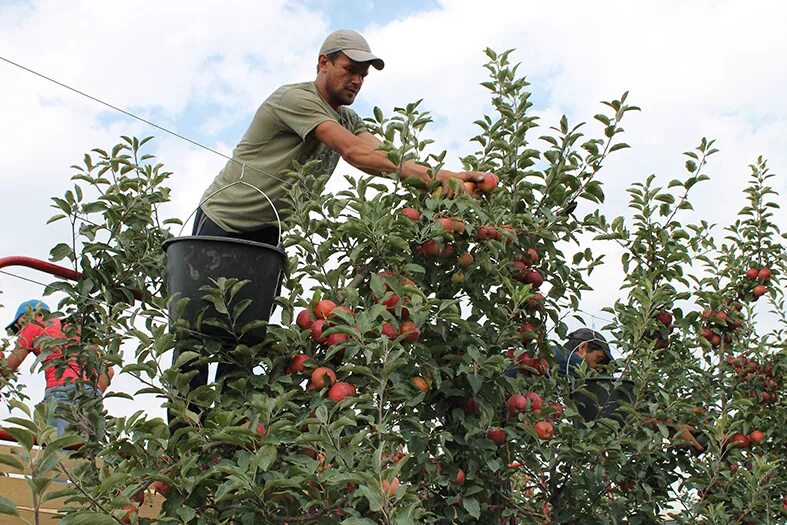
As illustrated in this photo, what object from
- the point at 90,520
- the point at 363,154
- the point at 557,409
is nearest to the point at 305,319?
the point at 363,154

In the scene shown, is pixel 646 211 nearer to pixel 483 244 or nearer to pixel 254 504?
pixel 483 244

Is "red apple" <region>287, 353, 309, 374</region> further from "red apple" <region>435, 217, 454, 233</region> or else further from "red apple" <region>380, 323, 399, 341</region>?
"red apple" <region>435, 217, 454, 233</region>

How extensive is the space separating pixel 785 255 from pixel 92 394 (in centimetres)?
411

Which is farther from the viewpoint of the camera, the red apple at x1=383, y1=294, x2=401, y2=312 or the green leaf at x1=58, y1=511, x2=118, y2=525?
the red apple at x1=383, y1=294, x2=401, y2=312

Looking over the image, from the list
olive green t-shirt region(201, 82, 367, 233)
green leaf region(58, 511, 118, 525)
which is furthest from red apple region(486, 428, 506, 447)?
green leaf region(58, 511, 118, 525)

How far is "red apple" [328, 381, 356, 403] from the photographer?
2.68 metres

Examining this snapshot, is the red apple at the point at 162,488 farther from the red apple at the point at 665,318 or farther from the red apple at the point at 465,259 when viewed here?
the red apple at the point at 665,318

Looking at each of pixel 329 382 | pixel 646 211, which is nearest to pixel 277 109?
pixel 329 382

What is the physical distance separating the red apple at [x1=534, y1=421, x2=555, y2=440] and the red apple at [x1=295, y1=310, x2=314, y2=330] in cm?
98

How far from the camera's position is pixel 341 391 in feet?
8.82

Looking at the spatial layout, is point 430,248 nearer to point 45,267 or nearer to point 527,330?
point 527,330

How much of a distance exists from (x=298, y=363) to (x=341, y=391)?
0.75ft

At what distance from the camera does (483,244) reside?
10.5 ft

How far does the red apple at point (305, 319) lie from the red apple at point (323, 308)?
0.02 metres
